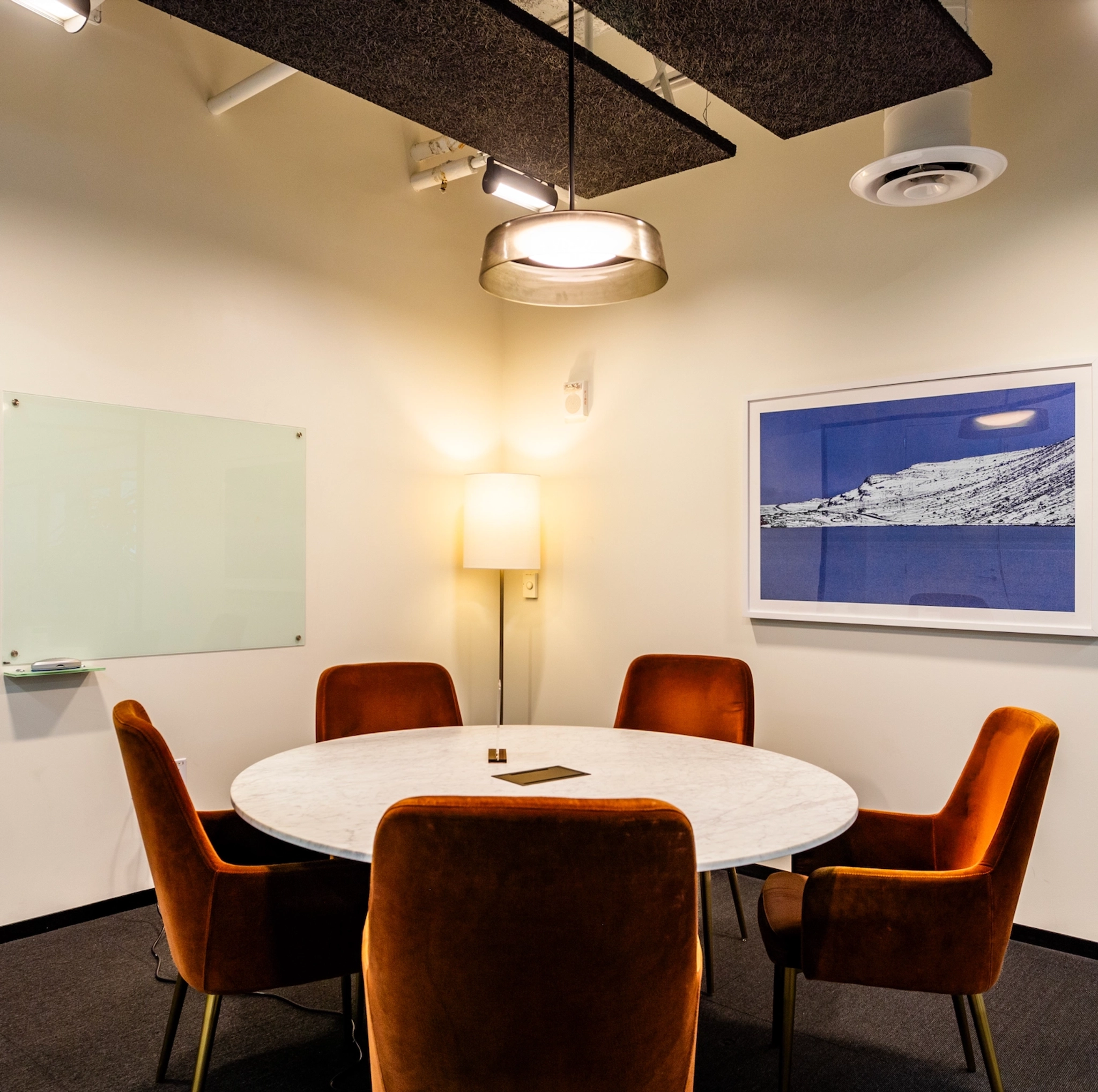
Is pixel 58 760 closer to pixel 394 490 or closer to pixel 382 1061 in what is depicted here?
pixel 394 490

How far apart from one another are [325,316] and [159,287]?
734 mm

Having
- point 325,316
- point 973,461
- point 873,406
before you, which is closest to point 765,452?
point 873,406

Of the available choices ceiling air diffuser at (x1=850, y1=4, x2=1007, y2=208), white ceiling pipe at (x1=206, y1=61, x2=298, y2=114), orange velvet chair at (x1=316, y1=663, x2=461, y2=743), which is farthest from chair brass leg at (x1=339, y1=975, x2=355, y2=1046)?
white ceiling pipe at (x1=206, y1=61, x2=298, y2=114)

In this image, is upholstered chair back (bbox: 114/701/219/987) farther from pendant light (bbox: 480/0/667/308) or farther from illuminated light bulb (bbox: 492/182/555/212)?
illuminated light bulb (bbox: 492/182/555/212)

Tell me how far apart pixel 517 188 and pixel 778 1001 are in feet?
9.53

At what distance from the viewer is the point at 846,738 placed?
3.47m

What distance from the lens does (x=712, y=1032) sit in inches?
96.3

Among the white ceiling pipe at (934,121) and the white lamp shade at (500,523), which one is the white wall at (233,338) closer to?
the white lamp shade at (500,523)

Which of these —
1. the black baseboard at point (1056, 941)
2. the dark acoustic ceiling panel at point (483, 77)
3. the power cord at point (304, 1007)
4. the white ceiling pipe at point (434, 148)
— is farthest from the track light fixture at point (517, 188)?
the black baseboard at point (1056, 941)

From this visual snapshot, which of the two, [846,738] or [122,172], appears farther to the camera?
[846,738]

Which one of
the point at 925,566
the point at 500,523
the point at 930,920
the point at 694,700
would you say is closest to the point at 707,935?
the point at 694,700

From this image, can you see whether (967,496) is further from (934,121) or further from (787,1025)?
(787,1025)

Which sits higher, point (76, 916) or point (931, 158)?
point (931, 158)

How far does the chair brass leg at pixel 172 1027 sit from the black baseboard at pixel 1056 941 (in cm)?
170
